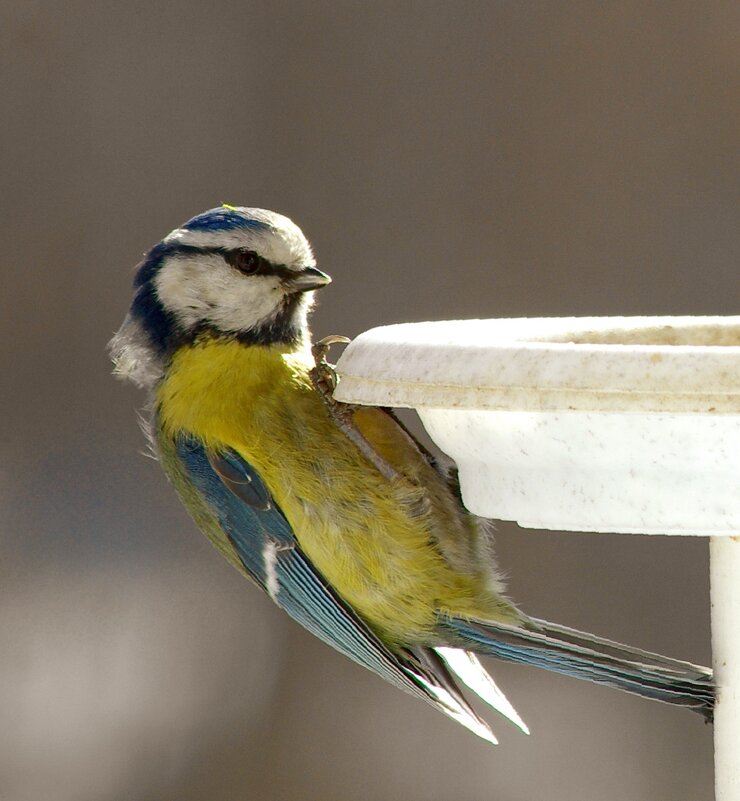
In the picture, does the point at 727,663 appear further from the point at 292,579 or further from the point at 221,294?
the point at 221,294

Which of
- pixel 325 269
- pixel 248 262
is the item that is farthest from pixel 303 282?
pixel 325 269

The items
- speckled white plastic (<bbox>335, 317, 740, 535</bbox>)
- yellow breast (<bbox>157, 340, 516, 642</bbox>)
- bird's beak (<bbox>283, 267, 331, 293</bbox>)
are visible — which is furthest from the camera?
bird's beak (<bbox>283, 267, 331, 293</bbox>)

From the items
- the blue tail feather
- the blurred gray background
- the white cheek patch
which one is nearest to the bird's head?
the white cheek patch

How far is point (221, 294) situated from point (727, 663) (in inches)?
30.2

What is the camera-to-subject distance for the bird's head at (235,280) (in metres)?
1.54

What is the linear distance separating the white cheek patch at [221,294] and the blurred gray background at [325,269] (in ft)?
4.35

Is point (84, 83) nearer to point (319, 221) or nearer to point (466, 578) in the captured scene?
point (319, 221)

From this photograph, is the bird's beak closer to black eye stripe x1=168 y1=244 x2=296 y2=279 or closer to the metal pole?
black eye stripe x1=168 y1=244 x2=296 y2=279

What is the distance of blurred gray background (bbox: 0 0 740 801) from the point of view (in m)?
2.85

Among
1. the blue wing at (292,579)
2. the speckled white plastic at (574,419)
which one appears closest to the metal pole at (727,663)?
the speckled white plastic at (574,419)

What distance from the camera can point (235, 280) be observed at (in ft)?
5.11

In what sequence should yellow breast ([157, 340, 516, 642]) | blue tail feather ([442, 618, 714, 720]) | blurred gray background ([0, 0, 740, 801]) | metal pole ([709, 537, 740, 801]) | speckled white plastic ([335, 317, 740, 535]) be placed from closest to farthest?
speckled white plastic ([335, 317, 740, 535]), metal pole ([709, 537, 740, 801]), blue tail feather ([442, 618, 714, 720]), yellow breast ([157, 340, 516, 642]), blurred gray background ([0, 0, 740, 801])

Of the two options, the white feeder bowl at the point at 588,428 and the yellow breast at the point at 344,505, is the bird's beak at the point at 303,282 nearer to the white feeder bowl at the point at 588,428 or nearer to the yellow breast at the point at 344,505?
the yellow breast at the point at 344,505

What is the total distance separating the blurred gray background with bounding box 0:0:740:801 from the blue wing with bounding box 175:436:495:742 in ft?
4.47
